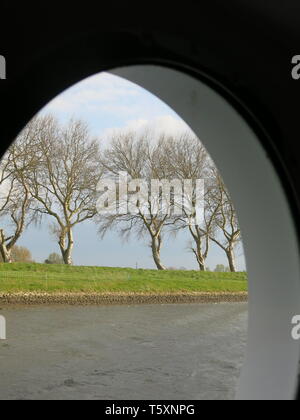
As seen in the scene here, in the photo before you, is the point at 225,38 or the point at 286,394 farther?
the point at 286,394

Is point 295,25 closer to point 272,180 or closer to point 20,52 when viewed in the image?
point 272,180

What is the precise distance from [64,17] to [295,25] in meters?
0.62

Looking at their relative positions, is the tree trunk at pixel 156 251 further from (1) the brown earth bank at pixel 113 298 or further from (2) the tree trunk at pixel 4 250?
(2) the tree trunk at pixel 4 250

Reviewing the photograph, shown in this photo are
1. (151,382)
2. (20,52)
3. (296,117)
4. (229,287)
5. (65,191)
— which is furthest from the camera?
(229,287)

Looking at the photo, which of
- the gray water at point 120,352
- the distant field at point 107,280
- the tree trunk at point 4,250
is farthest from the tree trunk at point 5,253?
Result: the gray water at point 120,352

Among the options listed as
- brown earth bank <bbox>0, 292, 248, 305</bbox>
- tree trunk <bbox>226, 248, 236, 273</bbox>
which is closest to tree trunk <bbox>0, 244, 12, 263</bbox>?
brown earth bank <bbox>0, 292, 248, 305</bbox>

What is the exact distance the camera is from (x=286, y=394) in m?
1.21

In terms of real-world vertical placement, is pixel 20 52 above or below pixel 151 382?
above

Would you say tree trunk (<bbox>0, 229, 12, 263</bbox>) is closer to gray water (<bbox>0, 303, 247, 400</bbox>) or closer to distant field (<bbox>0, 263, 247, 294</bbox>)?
distant field (<bbox>0, 263, 247, 294</bbox>)

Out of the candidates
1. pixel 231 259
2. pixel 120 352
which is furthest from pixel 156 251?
pixel 120 352

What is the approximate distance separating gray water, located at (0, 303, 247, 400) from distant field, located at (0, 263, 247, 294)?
19.4 inches

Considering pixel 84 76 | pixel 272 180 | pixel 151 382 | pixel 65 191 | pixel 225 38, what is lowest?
pixel 151 382

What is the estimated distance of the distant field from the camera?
1160 cm
